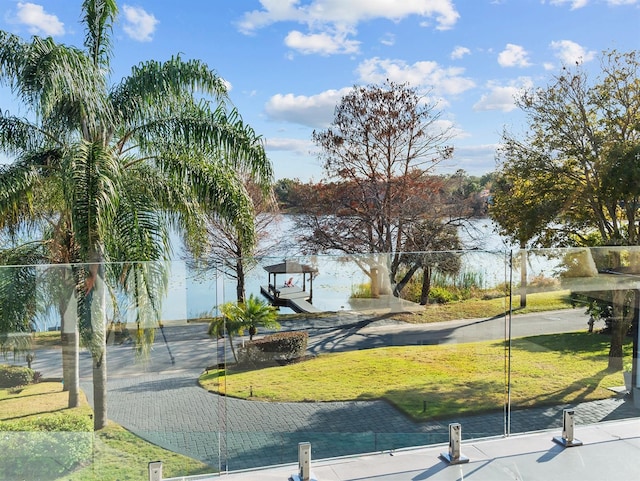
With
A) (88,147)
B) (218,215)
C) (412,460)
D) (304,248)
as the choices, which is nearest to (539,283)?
(412,460)

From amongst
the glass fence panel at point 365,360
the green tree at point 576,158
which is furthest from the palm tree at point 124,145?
the green tree at point 576,158

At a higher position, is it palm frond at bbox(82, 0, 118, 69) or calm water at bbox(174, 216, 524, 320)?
palm frond at bbox(82, 0, 118, 69)

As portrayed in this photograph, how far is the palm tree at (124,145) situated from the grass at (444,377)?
6.85 feet

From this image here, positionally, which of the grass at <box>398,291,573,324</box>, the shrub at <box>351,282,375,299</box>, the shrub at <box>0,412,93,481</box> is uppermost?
the shrub at <box>351,282,375,299</box>

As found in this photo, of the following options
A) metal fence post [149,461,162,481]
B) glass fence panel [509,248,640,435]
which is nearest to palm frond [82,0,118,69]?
metal fence post [149,461,162,481]

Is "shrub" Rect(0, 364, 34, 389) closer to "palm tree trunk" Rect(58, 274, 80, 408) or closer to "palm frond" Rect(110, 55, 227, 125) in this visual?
"palm tree trunk" Rect(58, 274, 80, 408)

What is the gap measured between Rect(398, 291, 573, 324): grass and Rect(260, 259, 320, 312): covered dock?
0.71 metres

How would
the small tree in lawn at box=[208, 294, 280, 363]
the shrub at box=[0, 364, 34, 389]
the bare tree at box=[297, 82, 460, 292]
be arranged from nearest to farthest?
the shrub at box=[0, 364, 34, 389]
the small tree in lawn at box=[208, 294, 280, 363]
the bare tree at box=[297, 82, 460, 292]

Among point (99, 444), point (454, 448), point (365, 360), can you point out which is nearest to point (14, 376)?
point (99, 444)

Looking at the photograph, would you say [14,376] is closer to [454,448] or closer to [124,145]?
[454,448]

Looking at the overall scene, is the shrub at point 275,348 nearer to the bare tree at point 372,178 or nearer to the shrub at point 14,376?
the shrub at point 14,376

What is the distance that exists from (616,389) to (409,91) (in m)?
12.1

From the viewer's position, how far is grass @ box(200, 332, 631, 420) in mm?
3924

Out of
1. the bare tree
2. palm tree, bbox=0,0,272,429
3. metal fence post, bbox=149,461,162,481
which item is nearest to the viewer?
metal fence post, bbox=149,461,162,481
